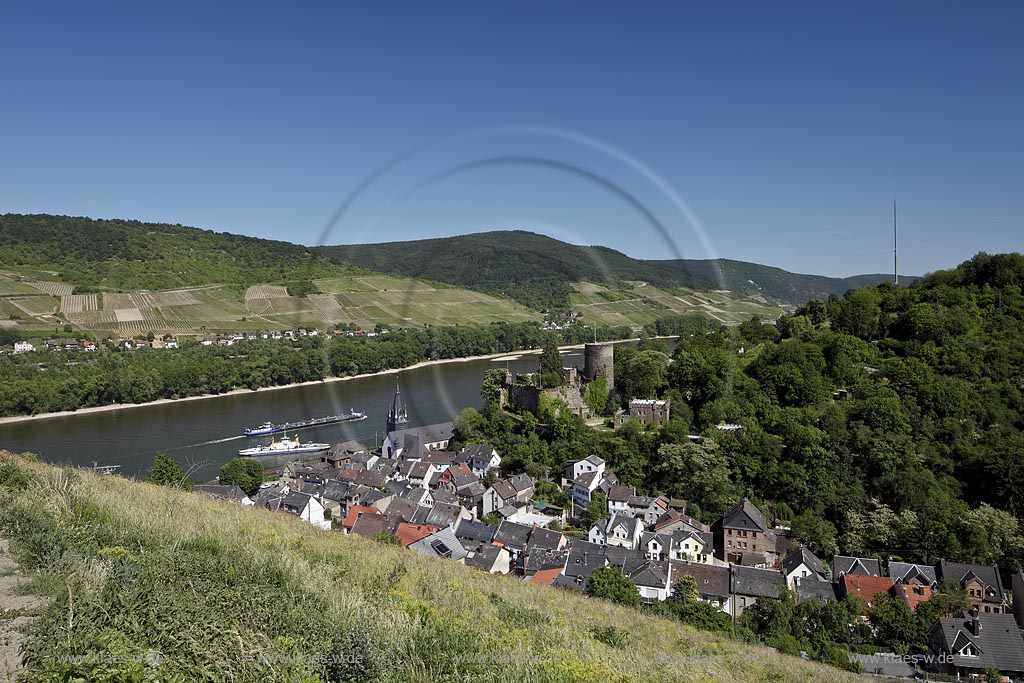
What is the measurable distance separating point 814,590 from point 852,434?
19.7ft

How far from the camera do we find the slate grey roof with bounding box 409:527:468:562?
12.4 m

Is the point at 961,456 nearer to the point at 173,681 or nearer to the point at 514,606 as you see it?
the point at 514,606

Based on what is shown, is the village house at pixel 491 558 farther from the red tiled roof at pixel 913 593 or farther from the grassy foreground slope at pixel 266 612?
the grassy foreground slope at pixel 266 612

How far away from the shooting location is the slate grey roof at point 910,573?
40.8 ft

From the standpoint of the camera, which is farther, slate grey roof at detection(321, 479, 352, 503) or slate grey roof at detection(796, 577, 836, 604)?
slate grey roof at detection(321, 479, 352, 503)

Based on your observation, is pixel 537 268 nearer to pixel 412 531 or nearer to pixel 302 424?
pixel 412 531

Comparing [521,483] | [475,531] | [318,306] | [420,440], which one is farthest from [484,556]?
[318,306]

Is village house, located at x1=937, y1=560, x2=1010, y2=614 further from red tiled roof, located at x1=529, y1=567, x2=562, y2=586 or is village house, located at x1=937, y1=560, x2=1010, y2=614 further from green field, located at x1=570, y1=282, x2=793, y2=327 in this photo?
green field, located at x1=570, y1=282, x2=793, y2=327

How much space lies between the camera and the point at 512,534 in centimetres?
1419

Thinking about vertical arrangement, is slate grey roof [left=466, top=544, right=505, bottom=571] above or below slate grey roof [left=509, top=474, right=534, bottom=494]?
below

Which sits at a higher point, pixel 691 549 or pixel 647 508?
pixel 647 508

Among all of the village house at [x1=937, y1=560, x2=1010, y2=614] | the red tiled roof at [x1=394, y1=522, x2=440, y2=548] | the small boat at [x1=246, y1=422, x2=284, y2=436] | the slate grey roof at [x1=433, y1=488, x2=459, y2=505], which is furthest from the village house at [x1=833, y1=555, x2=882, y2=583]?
the small boat at [x1=246, y1=422, x2=284, y2=436]

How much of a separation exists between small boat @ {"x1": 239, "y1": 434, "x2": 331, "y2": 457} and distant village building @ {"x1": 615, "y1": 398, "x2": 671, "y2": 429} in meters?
11.0

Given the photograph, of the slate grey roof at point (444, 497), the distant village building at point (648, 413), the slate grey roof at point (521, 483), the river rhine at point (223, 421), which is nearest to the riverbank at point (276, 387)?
the river rhine at point (223, 421)
